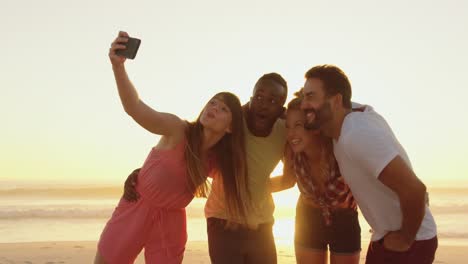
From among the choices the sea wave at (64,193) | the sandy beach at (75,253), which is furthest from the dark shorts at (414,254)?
the sea wave at (64,193)

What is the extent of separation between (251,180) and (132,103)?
51.0 inches

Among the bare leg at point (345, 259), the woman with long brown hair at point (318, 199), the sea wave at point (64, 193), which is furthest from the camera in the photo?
the sea wave at point (64, 193)

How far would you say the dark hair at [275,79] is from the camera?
489 centimetres

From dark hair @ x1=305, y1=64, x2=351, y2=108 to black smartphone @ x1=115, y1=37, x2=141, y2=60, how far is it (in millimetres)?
1161

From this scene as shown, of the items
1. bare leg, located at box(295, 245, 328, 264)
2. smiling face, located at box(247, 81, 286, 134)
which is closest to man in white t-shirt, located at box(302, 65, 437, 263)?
smiling face, located at box(247, 81, 286, 134)

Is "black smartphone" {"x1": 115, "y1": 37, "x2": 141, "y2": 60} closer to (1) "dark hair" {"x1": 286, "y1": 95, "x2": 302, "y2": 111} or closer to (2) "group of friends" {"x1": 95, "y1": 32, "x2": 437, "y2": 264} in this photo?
(2) "group of friends" {"x1": 95, "y1": 32, "x2": 437, "y2": 264}

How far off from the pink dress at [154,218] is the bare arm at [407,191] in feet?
5.45

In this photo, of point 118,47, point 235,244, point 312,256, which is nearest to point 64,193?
point 235,244

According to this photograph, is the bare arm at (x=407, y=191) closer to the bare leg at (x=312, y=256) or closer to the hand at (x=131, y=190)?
the bare leg at (x=312, y=256)

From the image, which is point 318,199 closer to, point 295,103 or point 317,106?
point 295,103

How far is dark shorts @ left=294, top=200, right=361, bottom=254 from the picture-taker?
16.2 ft

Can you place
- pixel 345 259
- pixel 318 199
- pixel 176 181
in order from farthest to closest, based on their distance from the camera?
pixel 345 259 < pixel 318 199 < pixel 176 181

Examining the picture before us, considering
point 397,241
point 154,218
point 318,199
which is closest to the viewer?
point 397,241

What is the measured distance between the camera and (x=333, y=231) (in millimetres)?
4965
